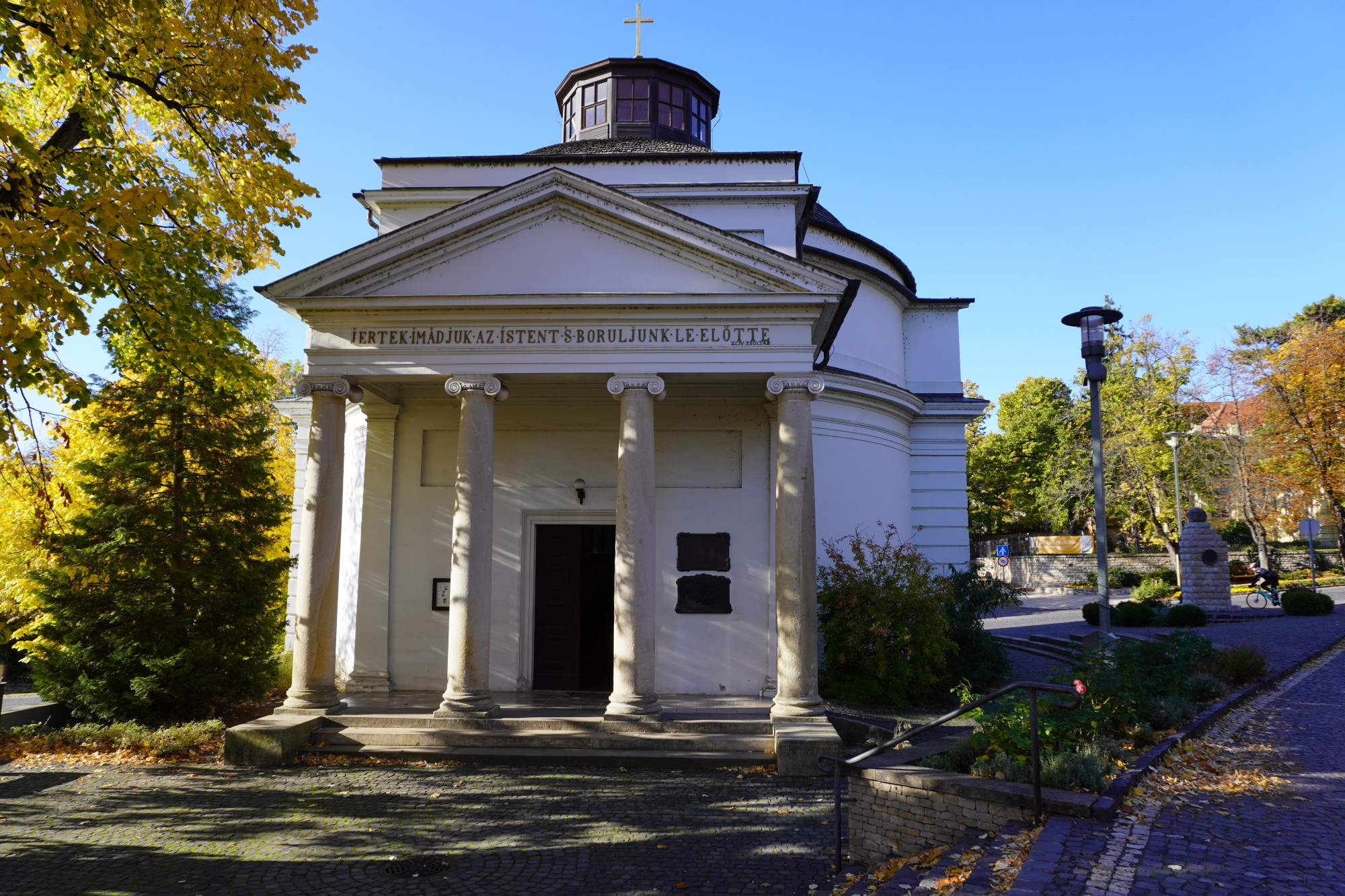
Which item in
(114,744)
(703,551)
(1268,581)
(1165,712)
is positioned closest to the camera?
(1165,712)

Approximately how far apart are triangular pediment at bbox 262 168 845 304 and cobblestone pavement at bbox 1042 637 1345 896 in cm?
747

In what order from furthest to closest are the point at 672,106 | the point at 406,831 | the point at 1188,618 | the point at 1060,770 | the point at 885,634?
the point at 1188,618 < the point at 672,106 < the point at 885,634 < the point at 406,831 < the point at 1060,770

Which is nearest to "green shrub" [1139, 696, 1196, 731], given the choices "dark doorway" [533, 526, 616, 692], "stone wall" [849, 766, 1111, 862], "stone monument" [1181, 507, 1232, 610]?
"stone wall" [849, 766, 1111, 862]

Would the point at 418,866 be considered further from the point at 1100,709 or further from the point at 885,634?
the point at 885,634

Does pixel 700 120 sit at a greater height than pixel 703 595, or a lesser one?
greater

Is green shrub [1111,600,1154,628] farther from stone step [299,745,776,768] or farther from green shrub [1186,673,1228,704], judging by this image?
stone step [299,745,776,768]

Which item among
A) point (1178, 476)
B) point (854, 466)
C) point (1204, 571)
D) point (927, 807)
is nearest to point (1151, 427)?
point (1178, 476)

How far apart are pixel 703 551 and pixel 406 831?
7.07 metres

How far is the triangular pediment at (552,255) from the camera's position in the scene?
11648 mm

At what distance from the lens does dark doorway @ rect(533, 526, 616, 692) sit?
1386 cm

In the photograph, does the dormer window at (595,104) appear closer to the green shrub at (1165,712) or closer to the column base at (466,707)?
the column base at (466,707)

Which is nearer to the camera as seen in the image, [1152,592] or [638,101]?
[638,101]

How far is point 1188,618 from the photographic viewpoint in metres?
Result: 22.7

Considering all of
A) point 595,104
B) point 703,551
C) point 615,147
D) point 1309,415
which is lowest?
point 703,551
